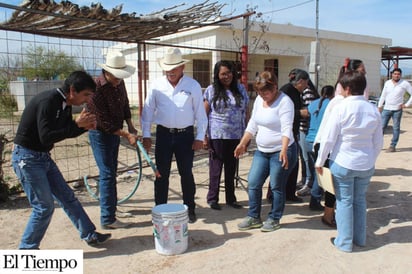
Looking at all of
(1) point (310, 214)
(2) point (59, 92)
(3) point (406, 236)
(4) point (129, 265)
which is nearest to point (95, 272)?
(4) point (129, 265)

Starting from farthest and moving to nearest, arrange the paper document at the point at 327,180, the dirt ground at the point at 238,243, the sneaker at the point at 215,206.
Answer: the sneaker at the point at 215,206 < the paper document at the point at 327,180 < the dirt ground at the point at 238,243

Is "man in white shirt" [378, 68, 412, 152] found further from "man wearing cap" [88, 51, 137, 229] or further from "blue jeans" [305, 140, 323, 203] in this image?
"man wearing cap" [88, 51, 137, 229]

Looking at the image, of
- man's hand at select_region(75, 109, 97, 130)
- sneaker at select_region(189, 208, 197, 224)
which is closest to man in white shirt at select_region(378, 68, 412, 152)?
sneaker at select_region(189, 208, 197, 224)

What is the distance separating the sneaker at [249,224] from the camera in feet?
12.9

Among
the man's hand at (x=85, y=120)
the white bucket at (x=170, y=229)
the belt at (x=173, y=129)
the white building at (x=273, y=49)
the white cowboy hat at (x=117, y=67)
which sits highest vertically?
the white building at (x=273, y=49)

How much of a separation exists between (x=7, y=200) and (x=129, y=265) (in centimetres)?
238

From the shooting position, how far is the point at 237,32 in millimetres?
13547

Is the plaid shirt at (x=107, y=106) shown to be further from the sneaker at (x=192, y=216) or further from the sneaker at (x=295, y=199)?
the sneaker at (x=295, y=199)

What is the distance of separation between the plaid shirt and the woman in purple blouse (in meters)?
1.19

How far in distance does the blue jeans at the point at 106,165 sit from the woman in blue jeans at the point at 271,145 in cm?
131

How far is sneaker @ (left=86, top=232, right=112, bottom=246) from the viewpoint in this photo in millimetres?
3482

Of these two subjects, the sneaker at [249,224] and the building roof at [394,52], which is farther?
the building roof at [394,52]

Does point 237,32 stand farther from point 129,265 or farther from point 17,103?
point 129,265

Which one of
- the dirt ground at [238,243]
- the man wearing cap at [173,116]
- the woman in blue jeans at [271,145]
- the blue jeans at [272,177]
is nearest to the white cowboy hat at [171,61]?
the man wearing cap at [173,116]
